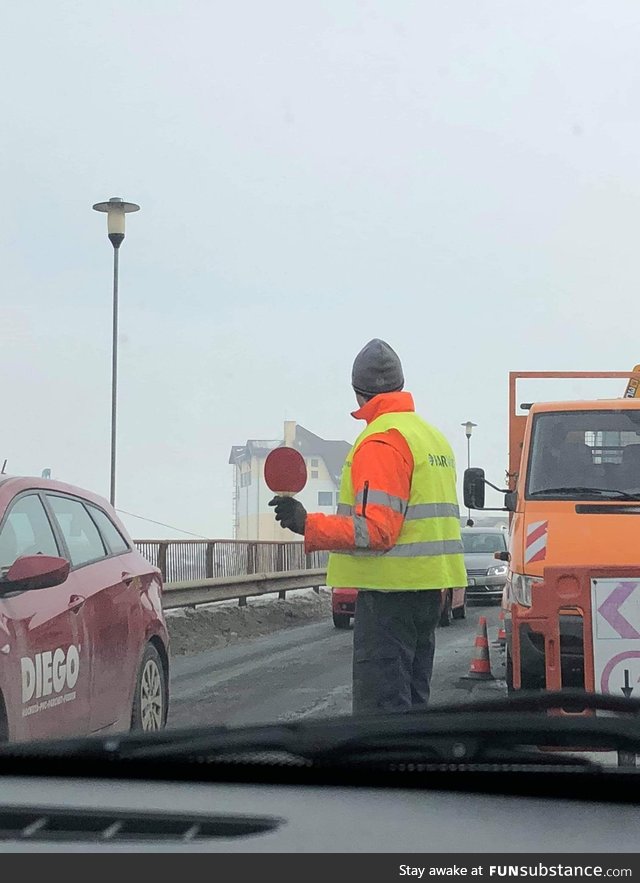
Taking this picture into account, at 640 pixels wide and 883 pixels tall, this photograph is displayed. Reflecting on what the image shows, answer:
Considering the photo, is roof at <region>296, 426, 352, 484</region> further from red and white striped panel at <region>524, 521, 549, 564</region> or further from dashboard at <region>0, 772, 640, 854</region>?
dashboard at <region>0, 772, 640, 854</region>

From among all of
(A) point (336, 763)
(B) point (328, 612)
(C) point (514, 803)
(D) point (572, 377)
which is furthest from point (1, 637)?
(B) point (328, 612)

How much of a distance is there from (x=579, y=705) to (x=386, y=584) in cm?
230

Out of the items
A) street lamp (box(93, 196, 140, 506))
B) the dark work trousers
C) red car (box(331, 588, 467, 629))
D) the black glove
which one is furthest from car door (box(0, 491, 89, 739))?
street lamp (box(93, 196, 140, 506))

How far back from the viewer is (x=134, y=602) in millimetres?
6734

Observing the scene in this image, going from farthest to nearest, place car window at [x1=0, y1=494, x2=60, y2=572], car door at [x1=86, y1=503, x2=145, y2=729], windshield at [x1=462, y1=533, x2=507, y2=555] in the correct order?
windshield at [x1=462, y1=533, x2=507, y2=555], car door at [x1=86, y1=503, x2=145, y2=729], car window at [x1=0, y1=494, x2=60, y2=572]

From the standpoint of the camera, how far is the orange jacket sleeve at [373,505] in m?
5.10

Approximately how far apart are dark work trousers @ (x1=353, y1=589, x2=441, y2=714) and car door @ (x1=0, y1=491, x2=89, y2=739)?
124cm

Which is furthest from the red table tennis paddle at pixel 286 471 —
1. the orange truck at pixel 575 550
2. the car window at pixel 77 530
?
the orange truck at pixel 575 550

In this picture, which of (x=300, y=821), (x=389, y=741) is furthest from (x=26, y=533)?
(x=300, y=821)

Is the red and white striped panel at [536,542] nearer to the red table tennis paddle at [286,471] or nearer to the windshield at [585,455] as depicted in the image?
the windshield at [585,455]

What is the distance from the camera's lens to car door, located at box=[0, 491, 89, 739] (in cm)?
504

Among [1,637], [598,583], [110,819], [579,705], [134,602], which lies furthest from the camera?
[134,602]
